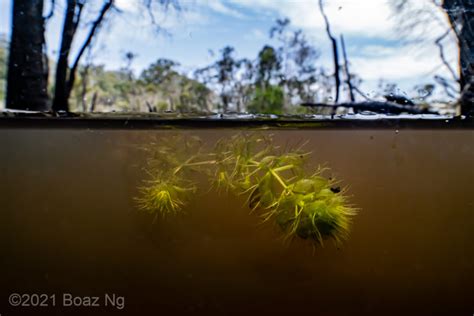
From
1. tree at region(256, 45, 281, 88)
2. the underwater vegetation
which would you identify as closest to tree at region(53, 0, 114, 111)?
the underwater vegetation

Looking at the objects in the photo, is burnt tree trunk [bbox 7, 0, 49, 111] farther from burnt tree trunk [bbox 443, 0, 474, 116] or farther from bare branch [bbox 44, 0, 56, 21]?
burnt tree trunk [bbox 443, 0, 474, 116]

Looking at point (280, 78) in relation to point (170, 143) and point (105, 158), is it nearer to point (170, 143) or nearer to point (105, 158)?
point (170, 143)

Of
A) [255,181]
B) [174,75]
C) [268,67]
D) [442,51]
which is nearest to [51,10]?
[174,75]

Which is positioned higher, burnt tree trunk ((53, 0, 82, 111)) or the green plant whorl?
burnt tree trunk ((53, 0, 82, 111))

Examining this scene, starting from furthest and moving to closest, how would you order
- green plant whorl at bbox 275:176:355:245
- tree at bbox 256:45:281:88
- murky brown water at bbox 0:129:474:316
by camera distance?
tree at bbox 256:45:281:88, murky brown water at bbox 0:129:474:316, green plant whorl at bbox 275:176:355:245

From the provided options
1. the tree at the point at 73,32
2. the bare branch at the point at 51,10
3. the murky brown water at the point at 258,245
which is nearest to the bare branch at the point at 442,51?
the murky brown water at the point at 258,245

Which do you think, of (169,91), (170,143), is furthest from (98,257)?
(169,91)

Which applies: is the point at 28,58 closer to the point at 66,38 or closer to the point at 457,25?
the point at 66,38
